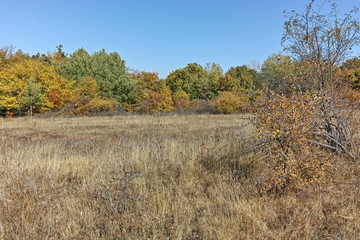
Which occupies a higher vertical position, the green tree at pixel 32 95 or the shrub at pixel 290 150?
the green tree at pixel 32 95

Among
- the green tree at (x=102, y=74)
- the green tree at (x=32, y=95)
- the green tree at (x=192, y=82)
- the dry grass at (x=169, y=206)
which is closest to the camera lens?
the dry grass at (x=169, y=206)

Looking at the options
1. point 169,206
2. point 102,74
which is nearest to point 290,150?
point 169,206

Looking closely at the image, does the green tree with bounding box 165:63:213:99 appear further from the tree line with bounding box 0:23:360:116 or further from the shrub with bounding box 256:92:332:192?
the shrub with bounding box 256:92:332:192

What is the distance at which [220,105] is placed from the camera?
25.4 metres

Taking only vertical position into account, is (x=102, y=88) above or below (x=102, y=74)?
below

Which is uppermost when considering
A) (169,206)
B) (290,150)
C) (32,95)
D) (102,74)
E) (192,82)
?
(102,74)

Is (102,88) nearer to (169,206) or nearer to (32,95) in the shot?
(32,95)

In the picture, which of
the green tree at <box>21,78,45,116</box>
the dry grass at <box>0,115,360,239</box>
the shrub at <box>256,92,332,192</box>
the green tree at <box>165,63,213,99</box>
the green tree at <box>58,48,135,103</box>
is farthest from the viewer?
the green tree at <box>165,63,213,99</box>

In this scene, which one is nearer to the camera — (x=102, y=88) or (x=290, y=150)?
(x=290, y=150)

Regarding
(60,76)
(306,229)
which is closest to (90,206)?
(306,229)

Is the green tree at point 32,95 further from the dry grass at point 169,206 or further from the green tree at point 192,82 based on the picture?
the dry grass at point 169,206

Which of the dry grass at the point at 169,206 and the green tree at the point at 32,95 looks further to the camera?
the green tree at the point at 32,95

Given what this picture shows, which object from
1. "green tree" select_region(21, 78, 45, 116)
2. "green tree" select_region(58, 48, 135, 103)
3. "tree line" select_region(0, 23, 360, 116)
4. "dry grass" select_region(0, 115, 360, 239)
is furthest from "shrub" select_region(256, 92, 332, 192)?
"green tree" select_region(58, 48, 135, 103)

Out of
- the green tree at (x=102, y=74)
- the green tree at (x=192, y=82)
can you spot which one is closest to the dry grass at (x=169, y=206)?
the green tree at (x=102, y=74)
